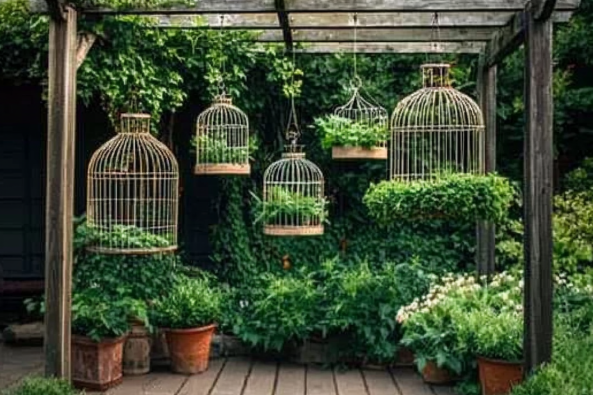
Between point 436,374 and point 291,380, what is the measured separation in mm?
1042

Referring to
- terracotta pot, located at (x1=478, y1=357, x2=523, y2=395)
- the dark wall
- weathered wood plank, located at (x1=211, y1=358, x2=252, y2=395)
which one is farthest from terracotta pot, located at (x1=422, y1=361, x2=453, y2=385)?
the dark wall

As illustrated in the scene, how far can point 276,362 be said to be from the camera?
19.1 ft

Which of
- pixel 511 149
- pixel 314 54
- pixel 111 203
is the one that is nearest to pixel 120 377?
pixel 111 203

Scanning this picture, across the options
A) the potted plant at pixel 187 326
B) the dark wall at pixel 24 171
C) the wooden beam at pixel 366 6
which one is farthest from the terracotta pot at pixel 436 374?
the dark wall at pixel 24 171

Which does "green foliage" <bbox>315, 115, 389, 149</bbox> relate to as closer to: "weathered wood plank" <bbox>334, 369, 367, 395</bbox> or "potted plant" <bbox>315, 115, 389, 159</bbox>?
"potted plant" <bbox>315, 115, 389, 159</bbox>

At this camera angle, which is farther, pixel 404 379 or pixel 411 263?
pixel 411 263

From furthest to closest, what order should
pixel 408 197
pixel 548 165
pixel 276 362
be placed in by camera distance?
pixel 276 362, pixel 408 197, pixel 548 165

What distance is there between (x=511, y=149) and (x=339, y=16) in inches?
103

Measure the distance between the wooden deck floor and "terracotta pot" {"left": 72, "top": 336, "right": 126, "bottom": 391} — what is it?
104 mm

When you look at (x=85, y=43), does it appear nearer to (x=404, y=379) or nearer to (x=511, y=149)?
(x=404, y=379)

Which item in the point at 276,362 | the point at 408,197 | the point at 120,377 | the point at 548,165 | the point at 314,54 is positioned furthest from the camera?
A: the point at 314,54

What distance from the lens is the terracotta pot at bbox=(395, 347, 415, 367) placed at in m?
5.69

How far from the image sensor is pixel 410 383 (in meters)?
5.22

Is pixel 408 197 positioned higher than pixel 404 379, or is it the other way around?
pixel 408 197
